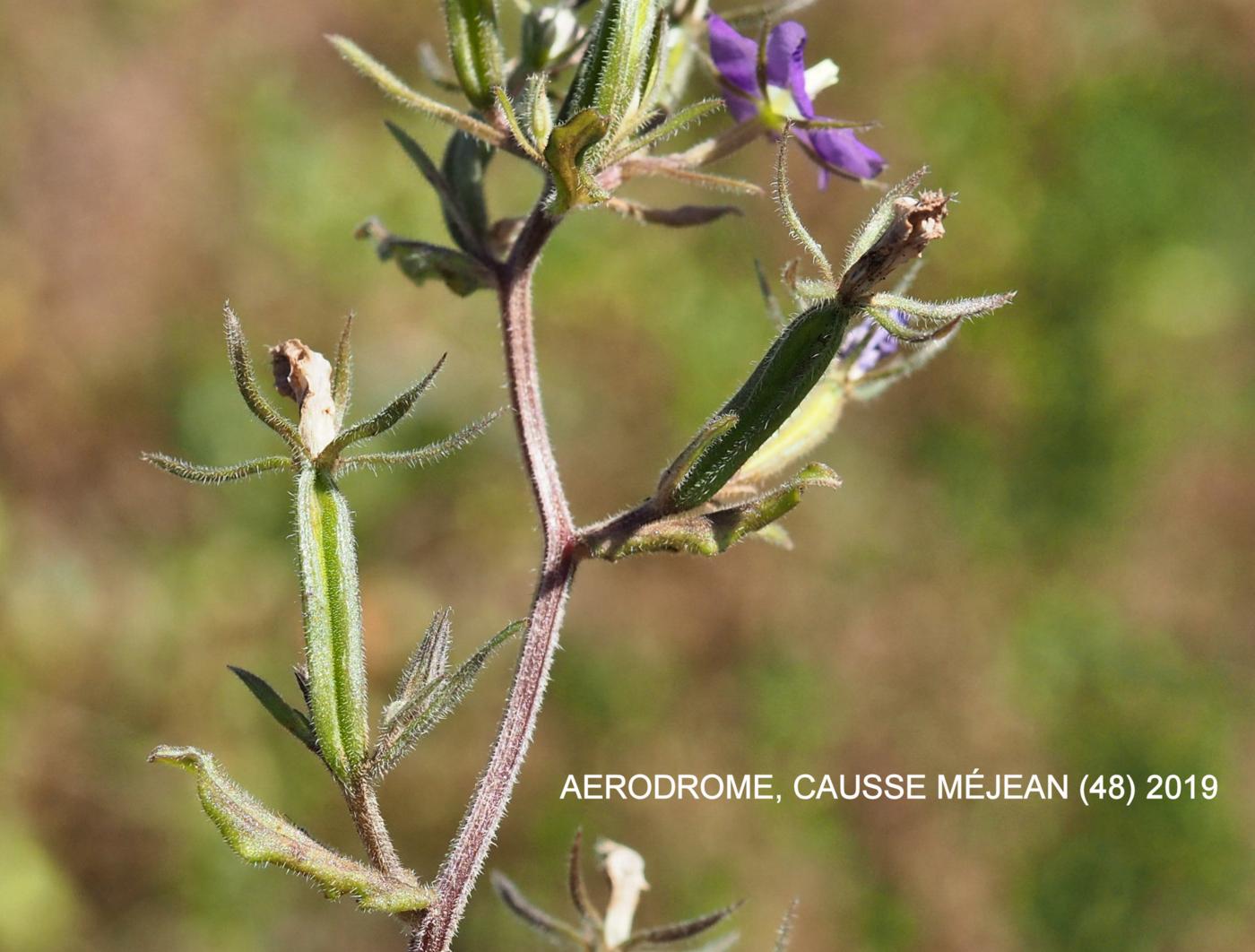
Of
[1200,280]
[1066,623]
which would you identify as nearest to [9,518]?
[1066,623]

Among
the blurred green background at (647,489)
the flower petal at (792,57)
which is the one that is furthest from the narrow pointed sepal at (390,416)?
the blurred green background at (647,489)

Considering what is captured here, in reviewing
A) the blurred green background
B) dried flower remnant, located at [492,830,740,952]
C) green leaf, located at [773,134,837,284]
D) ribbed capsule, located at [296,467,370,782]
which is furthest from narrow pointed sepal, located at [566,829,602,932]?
the blurred green background

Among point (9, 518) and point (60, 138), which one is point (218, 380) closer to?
point (9, 518)

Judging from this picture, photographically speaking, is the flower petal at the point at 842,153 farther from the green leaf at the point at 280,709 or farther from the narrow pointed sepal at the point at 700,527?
the green leaf at the point at 280,709

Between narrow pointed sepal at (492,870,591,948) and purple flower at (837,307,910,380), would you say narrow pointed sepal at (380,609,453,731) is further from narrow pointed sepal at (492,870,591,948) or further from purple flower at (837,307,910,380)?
purple flower at (837,307,910,380)

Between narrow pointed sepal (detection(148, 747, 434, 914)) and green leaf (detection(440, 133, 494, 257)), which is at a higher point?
green leaf (detection(440, 133, 494, 257))

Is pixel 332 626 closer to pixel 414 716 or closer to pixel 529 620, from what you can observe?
pixel 414 716

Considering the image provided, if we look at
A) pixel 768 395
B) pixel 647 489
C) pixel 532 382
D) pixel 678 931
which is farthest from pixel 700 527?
pixel 647 489

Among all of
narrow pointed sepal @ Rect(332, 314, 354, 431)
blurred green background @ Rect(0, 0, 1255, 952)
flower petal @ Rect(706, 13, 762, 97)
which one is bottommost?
blurred green background @ Rect(0, 0, 1255, 952)
